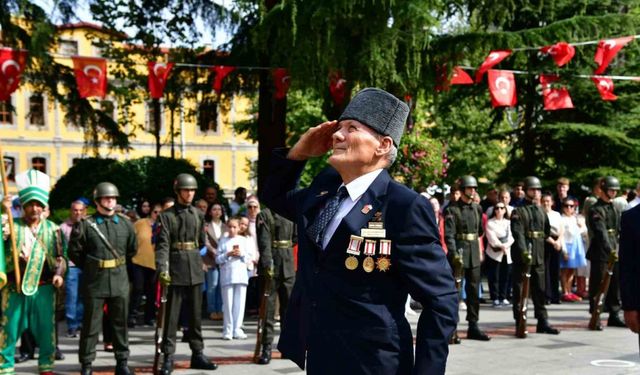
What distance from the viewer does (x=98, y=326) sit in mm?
8359

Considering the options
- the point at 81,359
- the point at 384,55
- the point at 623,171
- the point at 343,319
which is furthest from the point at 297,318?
the point at 623,171

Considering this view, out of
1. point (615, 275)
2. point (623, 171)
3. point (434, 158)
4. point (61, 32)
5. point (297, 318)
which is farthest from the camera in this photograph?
point (623, 171)

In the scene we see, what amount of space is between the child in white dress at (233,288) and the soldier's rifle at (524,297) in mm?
3540

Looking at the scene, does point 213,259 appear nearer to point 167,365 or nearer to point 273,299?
point 273,299

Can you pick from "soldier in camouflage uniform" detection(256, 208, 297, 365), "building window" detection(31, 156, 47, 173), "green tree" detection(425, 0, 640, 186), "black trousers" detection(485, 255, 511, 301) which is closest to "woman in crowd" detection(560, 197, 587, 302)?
"black trousers" detection(485, 255, 511, 301)

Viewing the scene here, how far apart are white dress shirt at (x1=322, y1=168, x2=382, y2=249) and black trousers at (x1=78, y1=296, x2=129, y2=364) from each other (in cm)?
530

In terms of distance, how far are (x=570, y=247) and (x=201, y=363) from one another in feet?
27.4

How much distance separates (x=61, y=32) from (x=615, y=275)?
10048mm

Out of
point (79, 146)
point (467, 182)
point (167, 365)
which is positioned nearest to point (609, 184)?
point (467, 182)

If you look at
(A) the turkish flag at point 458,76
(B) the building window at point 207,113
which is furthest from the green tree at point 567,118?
(B) the building window at point 207,113

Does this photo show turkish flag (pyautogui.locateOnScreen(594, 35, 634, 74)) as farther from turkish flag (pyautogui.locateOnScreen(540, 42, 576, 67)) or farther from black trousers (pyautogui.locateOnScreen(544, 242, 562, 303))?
black trousers (pyautogui.locateOnScreen(544, 242, 562, 303))

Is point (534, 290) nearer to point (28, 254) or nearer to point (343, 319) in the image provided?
point (28, 254)

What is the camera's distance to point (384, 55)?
1275 centimetres

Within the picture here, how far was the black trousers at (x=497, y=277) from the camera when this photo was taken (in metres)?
14.5
